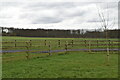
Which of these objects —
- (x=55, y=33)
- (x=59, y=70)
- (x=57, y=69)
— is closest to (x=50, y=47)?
(x=57, y=69)

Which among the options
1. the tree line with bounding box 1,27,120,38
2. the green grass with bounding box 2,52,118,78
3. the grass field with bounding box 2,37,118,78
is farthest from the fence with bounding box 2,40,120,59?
the tree line with bounding box 1,27,120,38

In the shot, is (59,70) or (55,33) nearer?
(59,70)

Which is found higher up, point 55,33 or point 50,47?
point 55,33

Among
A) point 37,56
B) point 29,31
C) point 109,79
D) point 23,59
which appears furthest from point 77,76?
point 29,31

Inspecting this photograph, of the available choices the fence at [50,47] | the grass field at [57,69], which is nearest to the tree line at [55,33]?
the fence at [50,47]

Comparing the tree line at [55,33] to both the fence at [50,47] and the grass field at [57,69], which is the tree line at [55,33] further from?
the grass field at [57,69]

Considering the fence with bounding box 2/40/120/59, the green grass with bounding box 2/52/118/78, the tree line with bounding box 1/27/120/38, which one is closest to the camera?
the green grass with bounding box 2/52/118/78

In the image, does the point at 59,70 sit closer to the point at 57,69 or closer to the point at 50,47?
the point at 57,69

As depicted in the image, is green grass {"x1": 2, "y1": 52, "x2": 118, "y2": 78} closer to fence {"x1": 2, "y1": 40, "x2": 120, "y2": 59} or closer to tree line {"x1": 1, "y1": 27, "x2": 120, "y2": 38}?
fence {"x1": 2, "y1": 40, "x2": 120, "y2": 59}

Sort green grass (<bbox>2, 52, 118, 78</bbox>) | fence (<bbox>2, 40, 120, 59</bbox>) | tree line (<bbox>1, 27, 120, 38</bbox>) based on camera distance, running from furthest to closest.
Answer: tree line (<bbox>1, 27, 120, 38</bbox>)
fence (<bbox>2, 40, 120, 59</bbox>)
green grass (<bbox>2, 52, 118, 78</bbox>)

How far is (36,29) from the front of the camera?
260 feet

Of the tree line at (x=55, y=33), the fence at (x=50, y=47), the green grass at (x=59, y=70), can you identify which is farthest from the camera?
the tree line at (x=55, y=33)

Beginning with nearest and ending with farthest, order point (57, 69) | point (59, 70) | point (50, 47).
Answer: point (59, 70)
point (57, 69)
point (50, 47)

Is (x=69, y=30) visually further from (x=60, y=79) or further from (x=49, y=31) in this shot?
(x=60, y=79)
